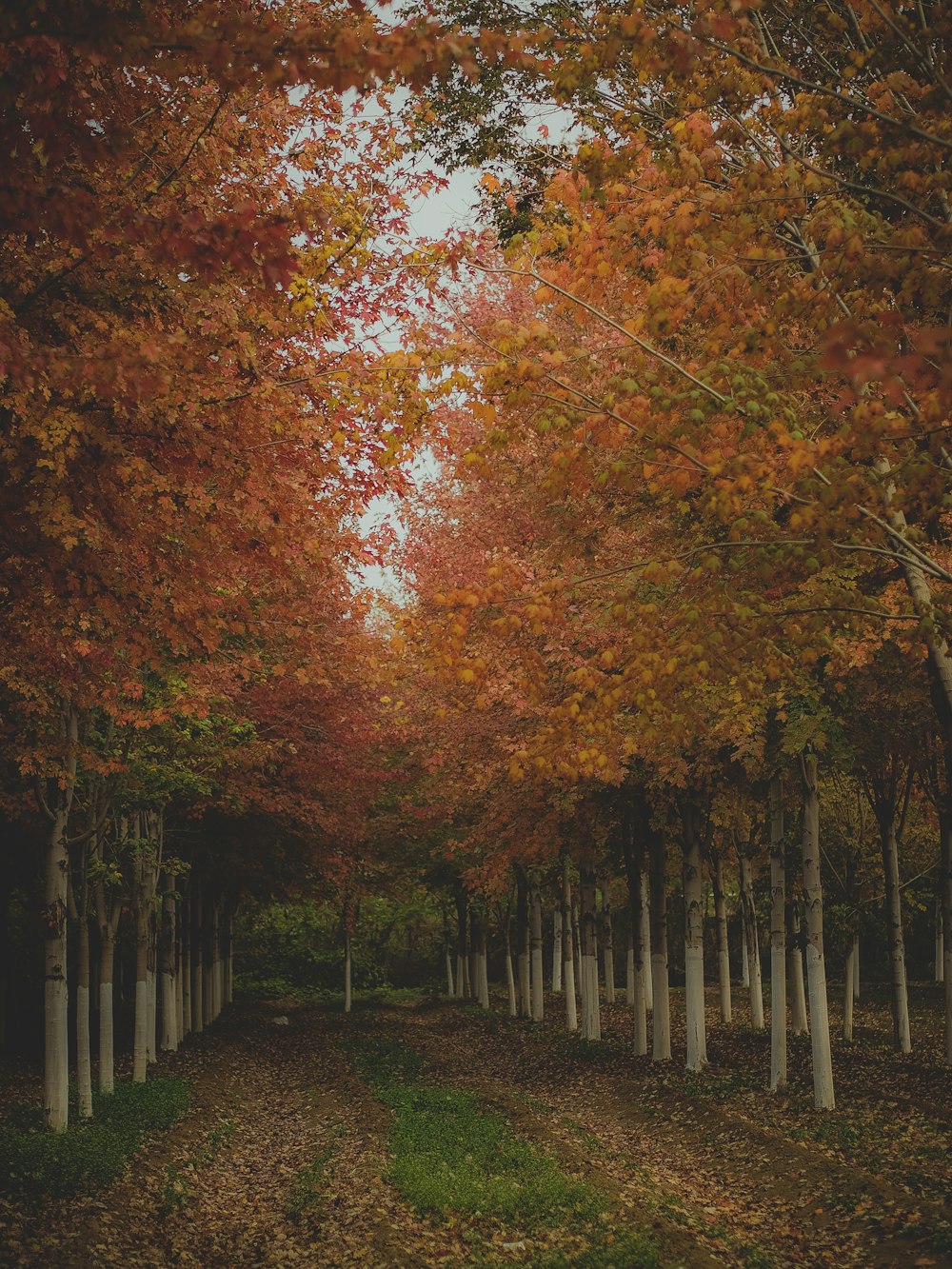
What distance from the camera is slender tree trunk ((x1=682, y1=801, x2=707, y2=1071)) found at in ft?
58.4

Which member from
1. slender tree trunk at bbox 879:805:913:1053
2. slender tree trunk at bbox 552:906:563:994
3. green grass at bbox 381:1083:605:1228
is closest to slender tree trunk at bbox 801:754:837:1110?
green grass at bbox 381:1083:605:1228

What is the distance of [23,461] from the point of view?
6.53 meters

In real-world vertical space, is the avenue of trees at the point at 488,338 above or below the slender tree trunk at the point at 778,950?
above

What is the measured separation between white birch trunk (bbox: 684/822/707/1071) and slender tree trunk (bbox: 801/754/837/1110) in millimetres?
3466

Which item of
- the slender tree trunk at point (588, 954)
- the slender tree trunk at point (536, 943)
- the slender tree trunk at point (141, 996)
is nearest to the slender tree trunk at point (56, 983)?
the slender tree trunk at point (141, 996)

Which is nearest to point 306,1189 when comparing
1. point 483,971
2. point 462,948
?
point 483,971

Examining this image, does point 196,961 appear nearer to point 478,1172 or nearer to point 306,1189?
point 306,1189

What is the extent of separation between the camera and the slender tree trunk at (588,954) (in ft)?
71.5

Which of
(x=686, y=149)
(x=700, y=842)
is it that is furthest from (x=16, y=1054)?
(x=686, y=149)

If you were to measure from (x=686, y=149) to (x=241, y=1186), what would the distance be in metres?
10.8

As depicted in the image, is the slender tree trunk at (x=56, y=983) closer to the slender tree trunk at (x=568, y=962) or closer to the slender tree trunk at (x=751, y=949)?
the slender tree trunk at (x=568, y=962)

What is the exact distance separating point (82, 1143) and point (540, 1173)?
16.1ft

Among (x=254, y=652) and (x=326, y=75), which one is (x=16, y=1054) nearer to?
(x=254, y=652)

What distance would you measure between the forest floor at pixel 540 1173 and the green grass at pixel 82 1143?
25 centimetres
